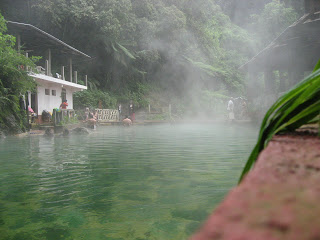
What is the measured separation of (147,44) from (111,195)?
94.9 feet

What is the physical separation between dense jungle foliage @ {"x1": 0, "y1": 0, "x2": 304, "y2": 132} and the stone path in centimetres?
2634

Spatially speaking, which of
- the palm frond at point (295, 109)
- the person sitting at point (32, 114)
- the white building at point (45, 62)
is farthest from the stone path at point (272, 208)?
the person sitting at point (32, 114)


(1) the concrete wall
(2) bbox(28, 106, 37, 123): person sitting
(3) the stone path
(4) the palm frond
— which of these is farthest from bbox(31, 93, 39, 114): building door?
(3) the stone path

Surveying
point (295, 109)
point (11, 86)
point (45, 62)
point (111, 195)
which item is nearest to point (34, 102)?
point (45, 62)

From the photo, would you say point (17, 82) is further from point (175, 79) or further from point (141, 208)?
point (175, 79)

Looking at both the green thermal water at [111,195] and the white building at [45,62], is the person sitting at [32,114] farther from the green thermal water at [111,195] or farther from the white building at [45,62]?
the green thermal water at [111,195]

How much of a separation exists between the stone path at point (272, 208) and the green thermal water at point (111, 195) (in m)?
2.50

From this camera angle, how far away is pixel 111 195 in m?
4.03

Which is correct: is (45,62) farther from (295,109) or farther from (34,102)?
(295,109)

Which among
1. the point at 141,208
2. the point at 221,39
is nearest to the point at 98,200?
the point at 141,208

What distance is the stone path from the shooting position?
265mm

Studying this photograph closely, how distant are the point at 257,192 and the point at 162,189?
3999 millimetres

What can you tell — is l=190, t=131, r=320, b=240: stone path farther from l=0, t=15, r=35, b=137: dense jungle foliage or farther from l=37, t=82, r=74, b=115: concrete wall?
l=37, t=82, r=74, b=115: concrete wall

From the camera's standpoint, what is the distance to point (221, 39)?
4744cm
